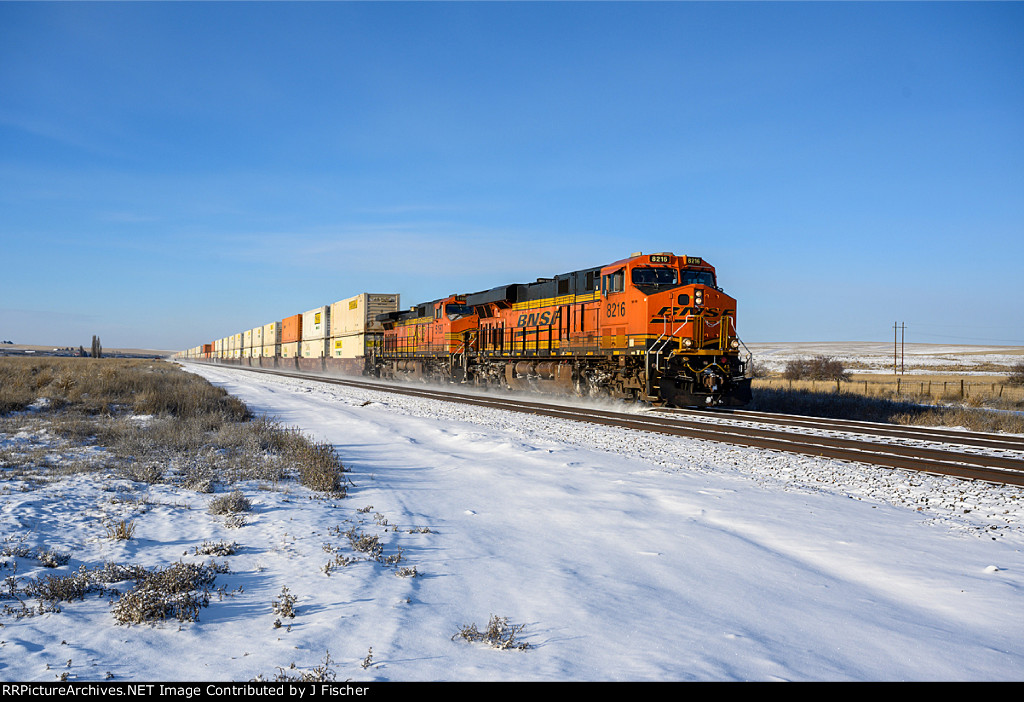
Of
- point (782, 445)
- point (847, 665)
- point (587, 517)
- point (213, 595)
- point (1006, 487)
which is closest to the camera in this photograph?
point (847, 665)

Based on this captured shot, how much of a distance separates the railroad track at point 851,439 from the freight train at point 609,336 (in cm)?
111

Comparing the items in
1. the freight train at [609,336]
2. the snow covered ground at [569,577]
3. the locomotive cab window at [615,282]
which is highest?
the locomotive cab window at [615,282]

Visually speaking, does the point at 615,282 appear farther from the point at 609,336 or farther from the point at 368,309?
the point at 368,309

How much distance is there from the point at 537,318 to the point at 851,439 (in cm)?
1174

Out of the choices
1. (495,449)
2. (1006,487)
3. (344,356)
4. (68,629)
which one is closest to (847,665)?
(68,629)

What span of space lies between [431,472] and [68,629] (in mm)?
5167

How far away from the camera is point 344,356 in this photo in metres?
44.1

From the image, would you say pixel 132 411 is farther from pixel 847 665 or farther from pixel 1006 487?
pixel 1006 487

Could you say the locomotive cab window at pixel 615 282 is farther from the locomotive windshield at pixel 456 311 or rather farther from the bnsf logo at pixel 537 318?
the locomotive windshield at pixel 456 311

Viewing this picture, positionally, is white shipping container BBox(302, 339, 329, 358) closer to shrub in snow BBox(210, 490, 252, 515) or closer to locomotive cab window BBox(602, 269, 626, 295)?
locomotive cab window BBox(602, 269, 626, 295)

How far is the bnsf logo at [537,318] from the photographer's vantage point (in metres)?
21.2

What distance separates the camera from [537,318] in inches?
870

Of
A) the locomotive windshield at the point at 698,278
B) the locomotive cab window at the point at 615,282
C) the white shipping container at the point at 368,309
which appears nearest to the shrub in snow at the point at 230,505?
the locomotive cab window at the point at 615,282
